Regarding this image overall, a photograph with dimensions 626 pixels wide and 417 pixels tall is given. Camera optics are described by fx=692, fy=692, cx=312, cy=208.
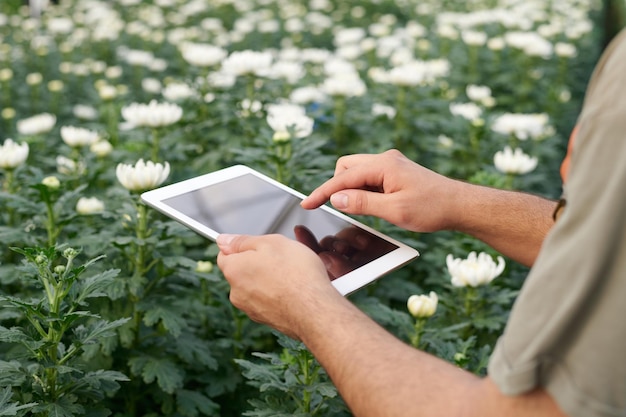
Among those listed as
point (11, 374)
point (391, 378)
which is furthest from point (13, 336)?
point (391, 378)

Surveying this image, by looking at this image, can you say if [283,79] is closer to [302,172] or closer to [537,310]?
[302,172]

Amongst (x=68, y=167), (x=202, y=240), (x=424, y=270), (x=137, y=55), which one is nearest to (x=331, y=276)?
(x=202, y=240)

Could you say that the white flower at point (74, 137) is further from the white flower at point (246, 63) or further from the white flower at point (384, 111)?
the white flower at point (384, 111)

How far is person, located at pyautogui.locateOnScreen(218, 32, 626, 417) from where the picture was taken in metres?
0.89

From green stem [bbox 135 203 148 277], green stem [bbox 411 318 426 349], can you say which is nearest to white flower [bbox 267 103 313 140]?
green stem [bbox 135 203 148 277]

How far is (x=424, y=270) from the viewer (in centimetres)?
312

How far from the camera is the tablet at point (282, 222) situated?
1.59 meters

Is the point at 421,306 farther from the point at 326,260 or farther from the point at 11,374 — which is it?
the point at 11,374

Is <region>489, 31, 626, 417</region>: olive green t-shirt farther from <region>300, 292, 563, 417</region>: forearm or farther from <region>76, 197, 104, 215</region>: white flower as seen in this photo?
<region>76, 197, 104, 215</region>: white flower

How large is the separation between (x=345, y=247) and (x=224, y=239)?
11.7 inches

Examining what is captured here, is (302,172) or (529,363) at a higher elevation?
(529,363)

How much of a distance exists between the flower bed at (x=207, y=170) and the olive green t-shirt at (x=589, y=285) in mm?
858

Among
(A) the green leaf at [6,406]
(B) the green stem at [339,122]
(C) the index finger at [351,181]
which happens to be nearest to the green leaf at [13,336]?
(A) the green leaf at [6,406]

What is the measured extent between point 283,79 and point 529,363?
3331 millimetres
